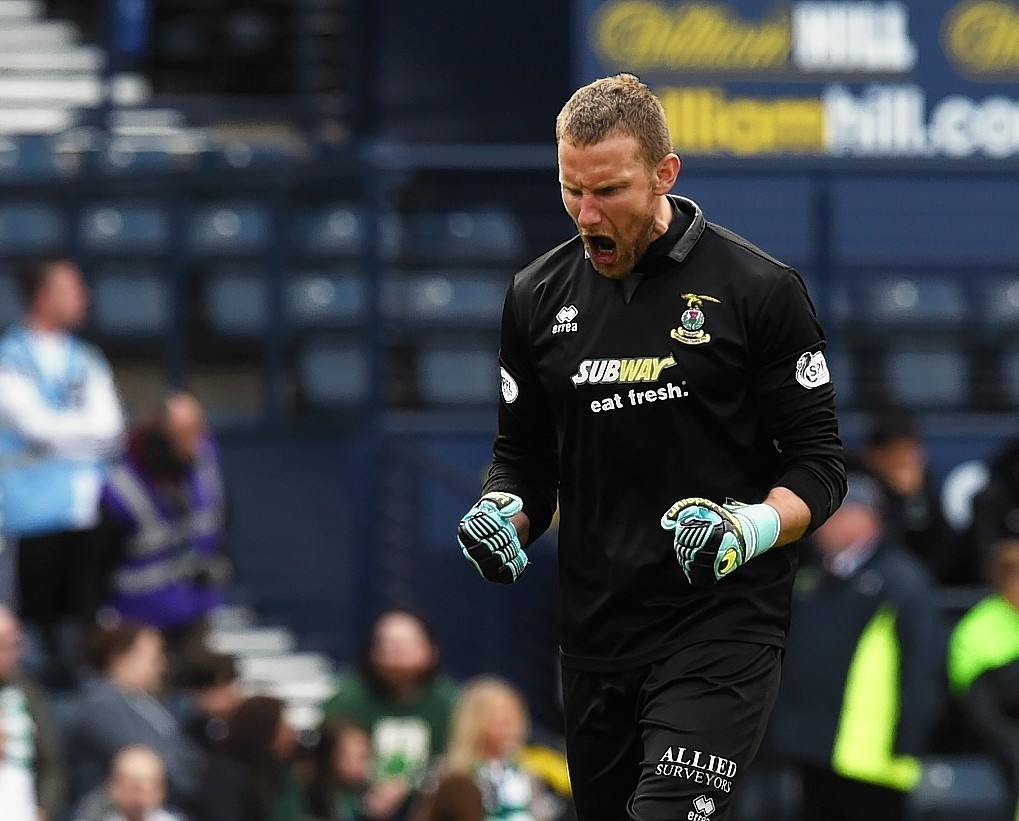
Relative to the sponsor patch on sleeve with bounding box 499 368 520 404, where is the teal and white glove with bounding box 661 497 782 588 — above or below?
below

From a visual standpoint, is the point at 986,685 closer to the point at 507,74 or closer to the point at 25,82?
the point at 507,74

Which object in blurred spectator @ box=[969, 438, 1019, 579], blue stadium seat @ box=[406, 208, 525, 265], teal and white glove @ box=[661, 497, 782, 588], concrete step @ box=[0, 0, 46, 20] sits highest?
concrete step @ box=[0, 0, 46, 20]

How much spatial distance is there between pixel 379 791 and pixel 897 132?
470 centimetres

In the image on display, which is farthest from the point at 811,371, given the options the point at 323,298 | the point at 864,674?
the point at 323,298

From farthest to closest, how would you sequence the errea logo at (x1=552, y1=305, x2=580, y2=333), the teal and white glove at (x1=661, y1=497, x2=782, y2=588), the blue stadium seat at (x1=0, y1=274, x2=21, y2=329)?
1. the blue stadium seat at (x1=0, y1=274, x2=21, y2=329)
2. the errea logo at (x1=552, y1=305, x2=580, y2=333)
3. the teal and white glove at (x1=661, y1=497, x2=782, y2=588)

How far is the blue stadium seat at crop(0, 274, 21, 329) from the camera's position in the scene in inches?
439

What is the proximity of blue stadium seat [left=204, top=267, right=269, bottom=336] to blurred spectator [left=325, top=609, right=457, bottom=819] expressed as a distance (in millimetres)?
2841

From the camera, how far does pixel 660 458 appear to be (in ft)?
14.2

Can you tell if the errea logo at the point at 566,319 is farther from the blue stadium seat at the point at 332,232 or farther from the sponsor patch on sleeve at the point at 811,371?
the blue stadium seat at the point at 332,232

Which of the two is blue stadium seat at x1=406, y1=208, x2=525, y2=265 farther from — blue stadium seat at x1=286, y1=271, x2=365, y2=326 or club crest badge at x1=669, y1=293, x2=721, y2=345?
club crest badge at x1=669, y1=293, x2=721, y2=345

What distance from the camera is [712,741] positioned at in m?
4.20

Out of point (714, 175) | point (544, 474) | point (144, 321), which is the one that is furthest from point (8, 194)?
point (544, 474)

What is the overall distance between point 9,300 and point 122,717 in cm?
350

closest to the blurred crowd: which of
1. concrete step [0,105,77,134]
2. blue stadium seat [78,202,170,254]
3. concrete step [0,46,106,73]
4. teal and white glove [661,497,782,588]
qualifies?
blue stadium seat [78,202,170,254]
